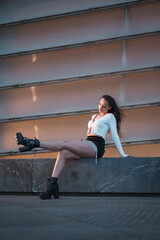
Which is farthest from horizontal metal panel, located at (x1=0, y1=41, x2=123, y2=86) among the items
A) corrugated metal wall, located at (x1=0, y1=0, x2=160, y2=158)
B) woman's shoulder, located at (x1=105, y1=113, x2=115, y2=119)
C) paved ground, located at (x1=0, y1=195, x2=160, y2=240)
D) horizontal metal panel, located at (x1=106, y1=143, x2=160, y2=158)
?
paved ground, located at (x1=0, y1=195, x2=160, y2=240)

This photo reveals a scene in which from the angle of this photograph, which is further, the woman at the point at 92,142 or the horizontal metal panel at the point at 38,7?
the horizontal metal panel at the point at 38,7

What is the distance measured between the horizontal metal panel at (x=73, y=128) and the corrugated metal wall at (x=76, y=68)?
18 mm

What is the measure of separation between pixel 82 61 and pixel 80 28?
0.69 meters

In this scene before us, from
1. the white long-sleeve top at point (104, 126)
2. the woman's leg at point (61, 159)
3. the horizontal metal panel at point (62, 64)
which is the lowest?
the woman's leg at point (61, 159)

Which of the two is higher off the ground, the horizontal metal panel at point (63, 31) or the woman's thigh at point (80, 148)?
the horizontal metal panel at point (63, 31)

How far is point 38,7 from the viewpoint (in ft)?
27.1

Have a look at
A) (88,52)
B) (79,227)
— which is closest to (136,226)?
(79,227)

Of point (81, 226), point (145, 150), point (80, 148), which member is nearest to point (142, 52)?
point (145, 150)

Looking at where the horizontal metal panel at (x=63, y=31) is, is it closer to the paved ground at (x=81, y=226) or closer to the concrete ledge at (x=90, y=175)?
the concrete ledge at (x=90, y=175)

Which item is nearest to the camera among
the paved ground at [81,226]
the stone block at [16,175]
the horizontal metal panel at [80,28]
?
the paved ground at [81,226]

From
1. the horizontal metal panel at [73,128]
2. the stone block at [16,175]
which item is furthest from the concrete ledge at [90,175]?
the horizontal metal panel at [73,128]

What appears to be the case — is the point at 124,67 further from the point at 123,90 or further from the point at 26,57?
the point at 26,57

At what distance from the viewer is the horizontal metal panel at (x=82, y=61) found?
740 cm

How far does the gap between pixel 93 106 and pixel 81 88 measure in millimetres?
454
